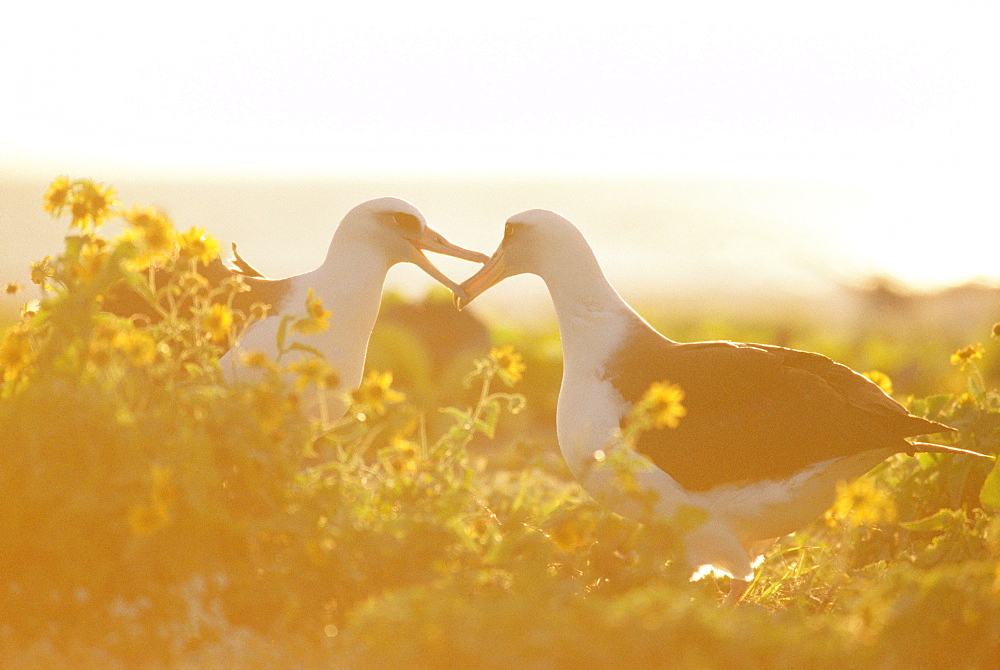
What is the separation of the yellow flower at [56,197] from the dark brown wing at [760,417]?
2.14 meters

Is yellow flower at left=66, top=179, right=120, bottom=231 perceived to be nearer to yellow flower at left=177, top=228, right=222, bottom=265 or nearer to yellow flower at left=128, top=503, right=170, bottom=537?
yellow flower at left=177, top=228, right=222, bottom=265

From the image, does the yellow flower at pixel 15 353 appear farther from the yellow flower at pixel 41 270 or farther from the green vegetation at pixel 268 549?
the yellow flower at pixel 41 270

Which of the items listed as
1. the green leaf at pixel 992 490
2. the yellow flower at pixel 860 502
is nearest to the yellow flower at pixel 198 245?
the yellow flower at pixel 860 502

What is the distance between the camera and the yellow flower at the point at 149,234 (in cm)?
340

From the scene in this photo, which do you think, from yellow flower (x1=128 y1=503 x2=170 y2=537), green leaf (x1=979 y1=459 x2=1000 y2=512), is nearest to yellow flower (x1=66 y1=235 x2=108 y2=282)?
yellow flower (x1=128 y1=503 x2=170 y2=537)

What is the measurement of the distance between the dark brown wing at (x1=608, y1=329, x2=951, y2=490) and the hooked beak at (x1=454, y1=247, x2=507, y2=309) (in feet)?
3.19

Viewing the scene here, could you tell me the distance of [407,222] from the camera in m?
5.34

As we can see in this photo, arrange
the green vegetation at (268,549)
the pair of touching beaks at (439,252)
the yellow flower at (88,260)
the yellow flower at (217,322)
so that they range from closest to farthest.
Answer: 1. the green vegetation at (268,549)
2. the yellow flower at (88,260)
3. the yellow flower at (217,322)
4. the pair of touching beaks at (439,252)

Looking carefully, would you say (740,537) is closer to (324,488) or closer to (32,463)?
(324,488)

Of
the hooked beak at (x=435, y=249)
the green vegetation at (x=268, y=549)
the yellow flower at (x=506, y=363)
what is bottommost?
the green vegetation at (x=268, y=549)

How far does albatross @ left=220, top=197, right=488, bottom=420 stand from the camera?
504 cm

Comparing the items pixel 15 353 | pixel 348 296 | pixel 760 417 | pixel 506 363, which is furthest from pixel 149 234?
pixel 760 417

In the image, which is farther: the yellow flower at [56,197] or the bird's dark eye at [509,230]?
the bird's dark eye at [509,230]

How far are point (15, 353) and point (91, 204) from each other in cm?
Result: 53
